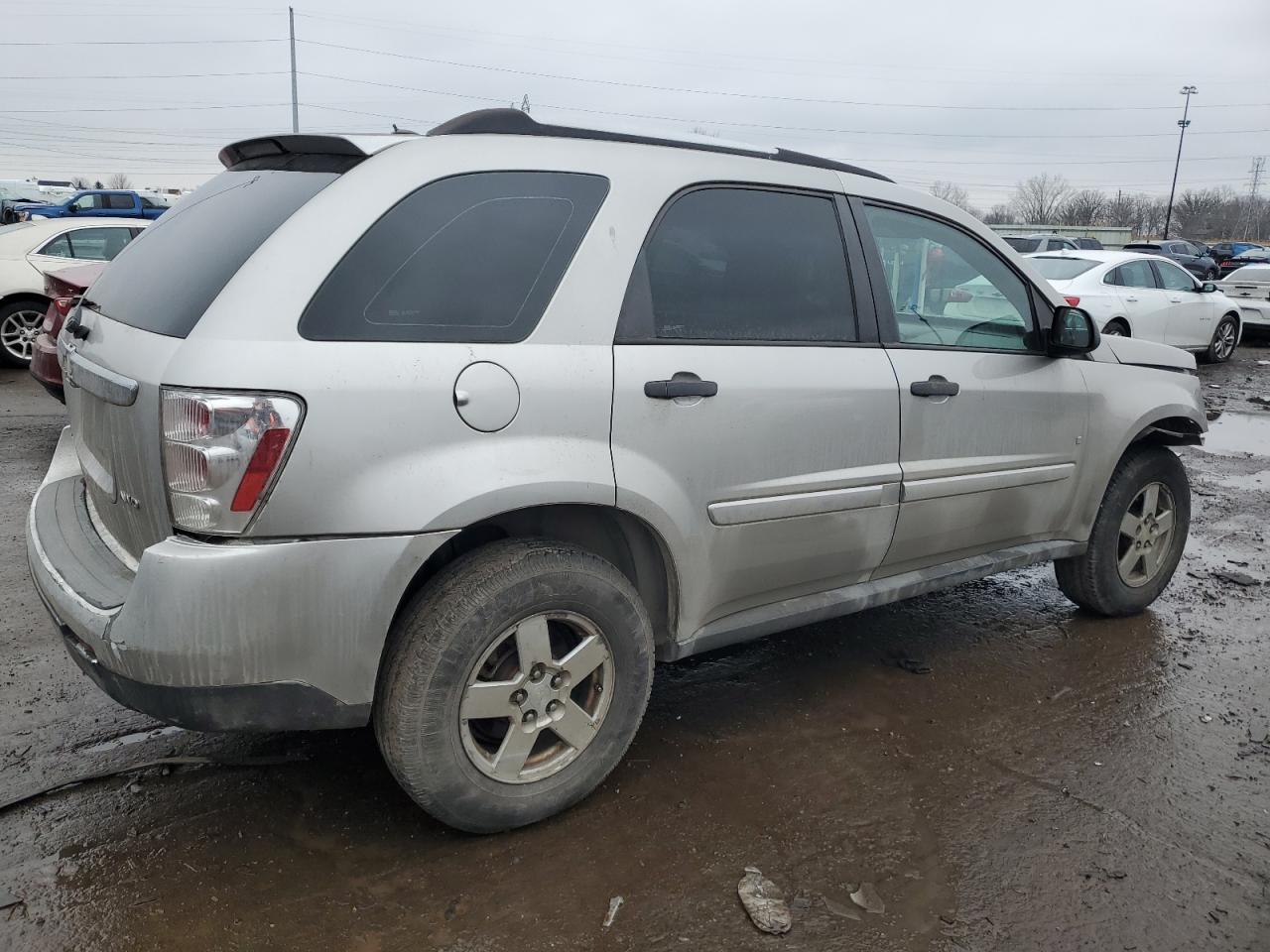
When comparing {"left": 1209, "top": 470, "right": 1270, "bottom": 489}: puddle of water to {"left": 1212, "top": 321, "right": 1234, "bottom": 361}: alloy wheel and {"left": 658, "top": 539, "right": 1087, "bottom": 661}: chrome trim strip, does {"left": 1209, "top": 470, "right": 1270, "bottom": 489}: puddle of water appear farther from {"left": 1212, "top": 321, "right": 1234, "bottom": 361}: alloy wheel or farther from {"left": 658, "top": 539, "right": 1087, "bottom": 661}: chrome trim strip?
{"left": 1212, "top": 321, "right": 1234, "bottom": 361}: alloy wheel

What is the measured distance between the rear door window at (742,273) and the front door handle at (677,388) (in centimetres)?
14

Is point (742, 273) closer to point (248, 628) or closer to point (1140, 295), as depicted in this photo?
point (248, 628)

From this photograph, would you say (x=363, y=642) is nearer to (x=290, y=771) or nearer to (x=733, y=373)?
(x=290, y=771)

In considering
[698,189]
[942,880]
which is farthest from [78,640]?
[942,880]

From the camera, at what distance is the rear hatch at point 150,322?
2352 mm

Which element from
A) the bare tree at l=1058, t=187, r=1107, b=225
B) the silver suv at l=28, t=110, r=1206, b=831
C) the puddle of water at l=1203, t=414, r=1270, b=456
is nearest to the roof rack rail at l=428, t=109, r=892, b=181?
the silver suv at l=28, t=110, r=1206, b=831

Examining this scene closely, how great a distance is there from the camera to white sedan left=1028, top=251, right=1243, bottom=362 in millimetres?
13000

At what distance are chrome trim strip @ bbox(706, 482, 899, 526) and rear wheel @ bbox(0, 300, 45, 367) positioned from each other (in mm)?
9832

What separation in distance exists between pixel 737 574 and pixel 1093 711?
1655 millimetres

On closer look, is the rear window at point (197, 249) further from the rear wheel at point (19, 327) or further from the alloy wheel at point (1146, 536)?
the rear wheel at point (19, 327)

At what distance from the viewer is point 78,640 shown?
2443mm

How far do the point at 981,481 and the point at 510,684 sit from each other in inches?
80.4

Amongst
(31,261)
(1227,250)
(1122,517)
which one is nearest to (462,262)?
(1122,517)

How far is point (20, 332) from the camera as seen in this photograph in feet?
33.6
